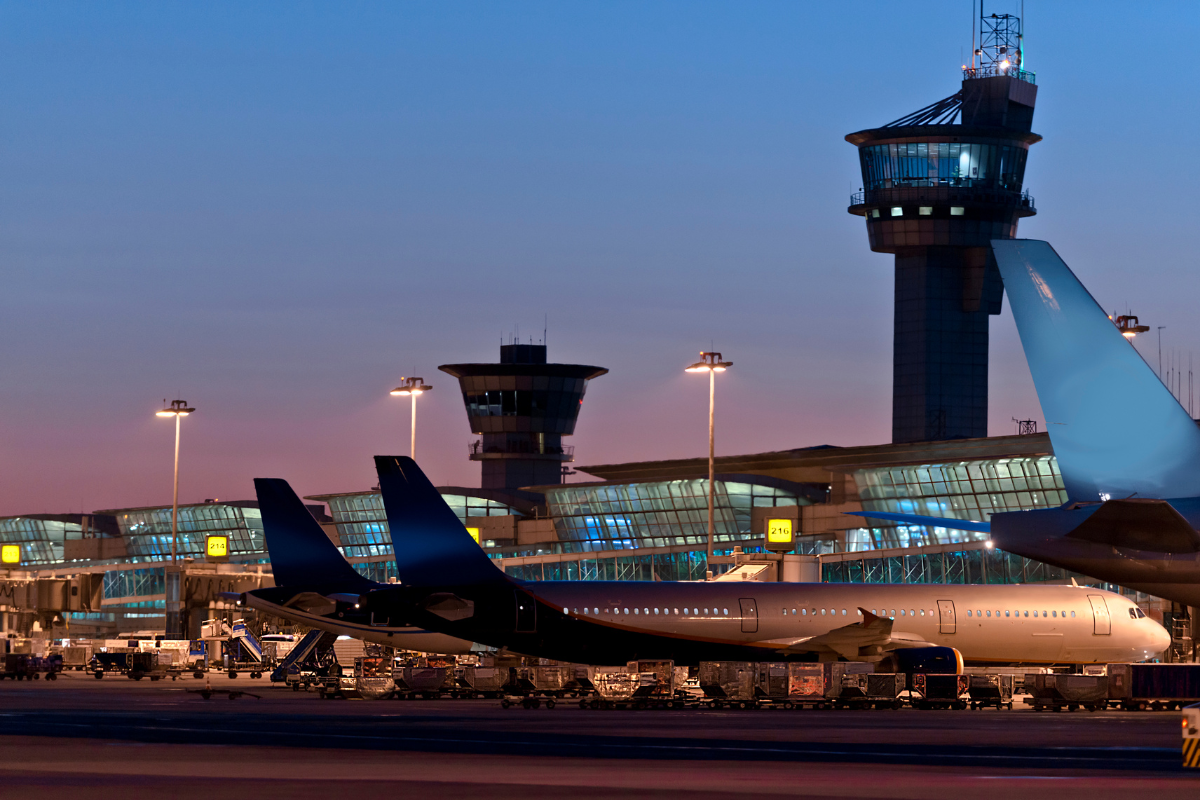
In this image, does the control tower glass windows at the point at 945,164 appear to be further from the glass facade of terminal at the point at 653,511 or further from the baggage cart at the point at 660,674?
the baggage cart at the point at 660,674

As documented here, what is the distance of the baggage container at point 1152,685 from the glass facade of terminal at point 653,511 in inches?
3036

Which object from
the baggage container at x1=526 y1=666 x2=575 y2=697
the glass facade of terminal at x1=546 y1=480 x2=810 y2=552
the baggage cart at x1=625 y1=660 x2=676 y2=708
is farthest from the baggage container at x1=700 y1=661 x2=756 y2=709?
the glass facade of terminal at x1=546 y1=480 x2=810 y2=552

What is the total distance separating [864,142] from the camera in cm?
15300

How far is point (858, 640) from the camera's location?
4306 cm

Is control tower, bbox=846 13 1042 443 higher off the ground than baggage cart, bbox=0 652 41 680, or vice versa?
control tower, bbox=846 13 1042 443

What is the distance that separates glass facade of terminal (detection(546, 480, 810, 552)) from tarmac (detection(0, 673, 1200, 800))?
8166cm

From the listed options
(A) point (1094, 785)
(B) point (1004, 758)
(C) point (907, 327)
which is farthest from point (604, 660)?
(C) point (907, 327)

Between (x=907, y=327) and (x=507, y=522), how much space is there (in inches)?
1770

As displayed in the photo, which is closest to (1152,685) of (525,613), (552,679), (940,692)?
(940,692)

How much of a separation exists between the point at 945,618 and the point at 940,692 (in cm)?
531

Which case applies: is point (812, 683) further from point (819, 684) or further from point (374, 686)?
point (374, 686)

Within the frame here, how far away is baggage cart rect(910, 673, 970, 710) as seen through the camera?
39.3 meters

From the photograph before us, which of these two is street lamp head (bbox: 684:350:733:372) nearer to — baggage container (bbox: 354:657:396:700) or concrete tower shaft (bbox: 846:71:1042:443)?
baggage container (bbox: 354:657:396:700)

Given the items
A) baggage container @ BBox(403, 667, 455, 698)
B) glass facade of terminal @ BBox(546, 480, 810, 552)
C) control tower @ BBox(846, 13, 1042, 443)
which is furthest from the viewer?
control tower @ BBox(846, 13, 1042, 443)
